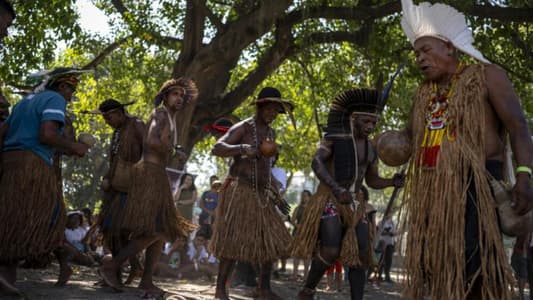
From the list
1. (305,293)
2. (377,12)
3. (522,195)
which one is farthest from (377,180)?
(377,12)

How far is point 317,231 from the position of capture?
20.9 ft

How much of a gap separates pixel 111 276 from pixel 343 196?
2.46 meters

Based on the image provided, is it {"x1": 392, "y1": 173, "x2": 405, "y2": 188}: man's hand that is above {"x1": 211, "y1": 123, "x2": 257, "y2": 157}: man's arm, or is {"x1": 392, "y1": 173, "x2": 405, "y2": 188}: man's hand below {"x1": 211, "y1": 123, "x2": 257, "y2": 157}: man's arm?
below

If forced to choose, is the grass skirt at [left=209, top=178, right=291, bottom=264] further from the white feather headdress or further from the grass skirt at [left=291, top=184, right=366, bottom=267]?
the white feather headdress

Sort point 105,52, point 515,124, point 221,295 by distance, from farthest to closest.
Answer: point 105,52
point 221,295
point 515,124

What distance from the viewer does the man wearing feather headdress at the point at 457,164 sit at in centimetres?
406

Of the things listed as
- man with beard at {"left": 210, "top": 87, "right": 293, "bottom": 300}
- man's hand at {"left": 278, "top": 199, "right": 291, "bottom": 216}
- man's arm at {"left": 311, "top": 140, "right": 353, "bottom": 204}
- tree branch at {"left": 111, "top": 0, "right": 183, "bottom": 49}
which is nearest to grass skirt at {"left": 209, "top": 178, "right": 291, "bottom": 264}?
man with beard at {"left": 210, "top": 87, "right": 293, "bottom": 300}

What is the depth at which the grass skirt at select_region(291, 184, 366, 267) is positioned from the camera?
635 centimetres

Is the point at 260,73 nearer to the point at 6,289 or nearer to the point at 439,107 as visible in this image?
the point at 6,289

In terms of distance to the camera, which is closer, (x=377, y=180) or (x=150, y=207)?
(x=377, y=180)

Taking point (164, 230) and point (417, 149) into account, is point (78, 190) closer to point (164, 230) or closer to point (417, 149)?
point (164, 230)

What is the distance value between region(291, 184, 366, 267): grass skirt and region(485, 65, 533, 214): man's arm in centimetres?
242

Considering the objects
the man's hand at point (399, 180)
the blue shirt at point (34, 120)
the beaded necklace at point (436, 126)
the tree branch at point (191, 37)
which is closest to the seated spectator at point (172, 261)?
the tree branch at point (191, 37)

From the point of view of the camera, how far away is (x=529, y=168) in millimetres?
4008
